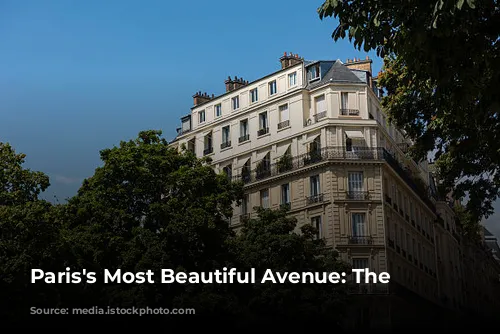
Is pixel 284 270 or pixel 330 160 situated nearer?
pixel 284 270

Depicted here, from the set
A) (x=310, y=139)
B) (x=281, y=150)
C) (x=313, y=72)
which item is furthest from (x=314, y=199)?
(x=313, y=72)

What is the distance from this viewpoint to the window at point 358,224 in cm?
4616

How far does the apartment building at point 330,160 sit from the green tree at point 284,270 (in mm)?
8004

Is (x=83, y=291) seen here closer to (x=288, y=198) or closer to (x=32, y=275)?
(x=32, y=275)

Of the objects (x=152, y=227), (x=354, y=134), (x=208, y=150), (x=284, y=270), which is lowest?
(x=284, y=270)

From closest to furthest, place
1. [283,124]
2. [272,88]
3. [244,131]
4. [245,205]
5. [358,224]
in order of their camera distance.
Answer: [358,224]
[283,124]
[245,205]
[272,88]
[244,131]

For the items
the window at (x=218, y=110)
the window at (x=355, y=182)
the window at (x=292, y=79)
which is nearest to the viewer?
the window at (x=355, y=182)

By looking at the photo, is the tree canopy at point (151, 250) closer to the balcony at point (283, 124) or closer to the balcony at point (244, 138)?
the balcony at point (283, 124)

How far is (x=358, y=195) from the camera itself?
154 ft

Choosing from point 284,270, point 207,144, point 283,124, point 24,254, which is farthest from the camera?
point 207,144

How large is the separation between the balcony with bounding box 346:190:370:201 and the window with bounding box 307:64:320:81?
825cm

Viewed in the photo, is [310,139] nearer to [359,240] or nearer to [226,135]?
[359,240]

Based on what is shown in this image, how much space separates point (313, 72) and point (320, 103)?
101 inches

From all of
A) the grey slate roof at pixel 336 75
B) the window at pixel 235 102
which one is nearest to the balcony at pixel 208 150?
the window at pixel 235 102
